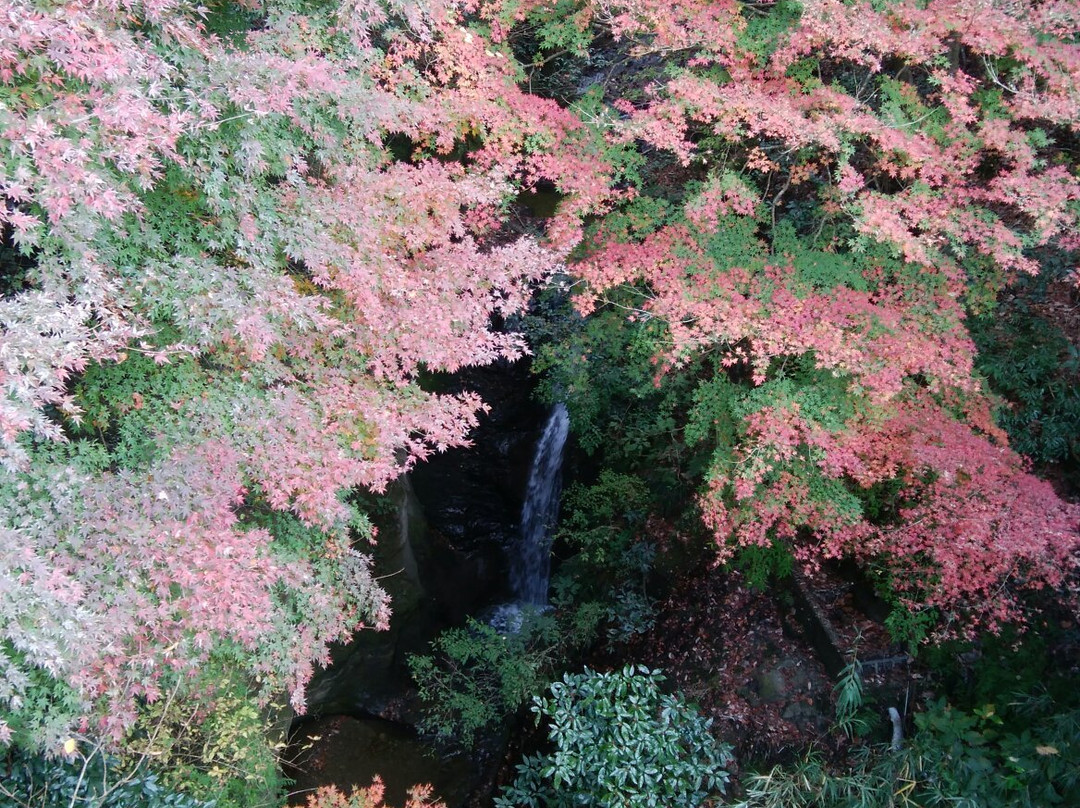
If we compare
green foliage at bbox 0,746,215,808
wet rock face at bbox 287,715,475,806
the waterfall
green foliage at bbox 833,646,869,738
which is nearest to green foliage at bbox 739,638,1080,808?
green foliage at bbox 833,646,869,738

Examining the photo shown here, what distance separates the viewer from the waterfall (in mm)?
11359

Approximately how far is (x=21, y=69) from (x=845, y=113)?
654cm

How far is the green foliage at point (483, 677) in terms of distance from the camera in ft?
27.3

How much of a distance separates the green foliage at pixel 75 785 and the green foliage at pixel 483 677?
423 centimetres

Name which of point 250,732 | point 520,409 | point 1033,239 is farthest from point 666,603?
point 1033,239

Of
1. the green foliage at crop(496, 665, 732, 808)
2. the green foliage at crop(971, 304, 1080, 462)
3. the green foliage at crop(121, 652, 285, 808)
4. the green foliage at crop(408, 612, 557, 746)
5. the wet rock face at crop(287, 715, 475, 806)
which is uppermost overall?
the green foliage at crop(971, 304, 1080, 462)

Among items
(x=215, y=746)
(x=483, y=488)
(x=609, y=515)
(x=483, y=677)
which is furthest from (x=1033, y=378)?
(x=215, y=746)

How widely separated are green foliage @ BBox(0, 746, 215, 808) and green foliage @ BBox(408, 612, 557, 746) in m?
4.23

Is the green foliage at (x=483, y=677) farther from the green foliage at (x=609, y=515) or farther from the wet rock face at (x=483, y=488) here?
the wet rock face at (x=483, y=488)

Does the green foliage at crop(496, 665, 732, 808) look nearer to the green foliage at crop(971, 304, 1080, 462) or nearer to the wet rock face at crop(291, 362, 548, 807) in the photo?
the wet rock face at crop(291, 362, 548, 807)

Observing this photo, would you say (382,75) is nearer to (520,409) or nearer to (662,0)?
(662,0)

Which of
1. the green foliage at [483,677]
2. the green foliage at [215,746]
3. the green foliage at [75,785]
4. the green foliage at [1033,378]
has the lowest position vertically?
the green foliage at [483,677]

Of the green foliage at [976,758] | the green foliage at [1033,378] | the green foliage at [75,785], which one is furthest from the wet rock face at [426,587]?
the green foliage at [1033,378]

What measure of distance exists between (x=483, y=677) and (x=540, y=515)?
3205 mm
